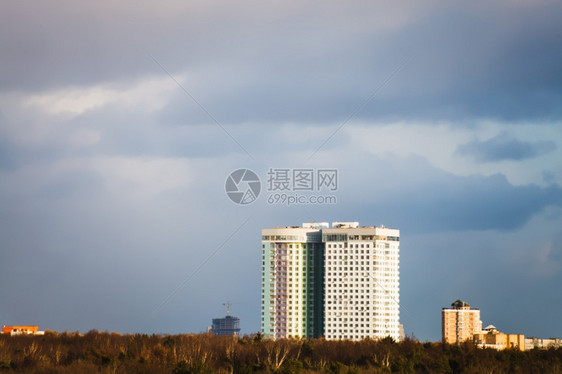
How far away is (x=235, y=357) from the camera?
59312mm

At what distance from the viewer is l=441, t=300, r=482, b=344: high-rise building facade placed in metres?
150

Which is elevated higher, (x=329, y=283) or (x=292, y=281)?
(x=292, y=281)

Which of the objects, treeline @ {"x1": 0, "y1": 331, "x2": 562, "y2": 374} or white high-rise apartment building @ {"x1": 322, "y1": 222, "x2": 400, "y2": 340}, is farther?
white high-rise apartment building @ {"x1": 322, "y1": 222, "x2": 400, "y2": 340}

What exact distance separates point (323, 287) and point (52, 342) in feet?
197

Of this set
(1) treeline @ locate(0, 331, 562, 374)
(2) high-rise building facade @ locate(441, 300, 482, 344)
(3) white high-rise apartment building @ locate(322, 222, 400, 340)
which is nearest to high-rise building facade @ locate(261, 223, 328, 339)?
(3) white high-rise apartment building @ locate(322, 222, 400, 340)

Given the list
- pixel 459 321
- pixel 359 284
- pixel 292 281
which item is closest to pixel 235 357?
pixel 292 281

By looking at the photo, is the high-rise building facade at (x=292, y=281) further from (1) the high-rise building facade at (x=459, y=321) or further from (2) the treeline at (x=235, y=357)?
(2) the treeline at (x=235, y=357)

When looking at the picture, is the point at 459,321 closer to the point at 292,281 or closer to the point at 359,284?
the point at 359,284

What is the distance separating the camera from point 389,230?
127 metres

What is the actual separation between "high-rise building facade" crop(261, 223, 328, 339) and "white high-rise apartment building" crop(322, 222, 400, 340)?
208 cm

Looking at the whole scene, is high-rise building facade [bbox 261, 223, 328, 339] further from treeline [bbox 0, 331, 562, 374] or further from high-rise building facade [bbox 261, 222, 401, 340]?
treeline [bbox 0, 331, 562, 374]

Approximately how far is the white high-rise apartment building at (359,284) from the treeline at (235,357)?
1879 inches

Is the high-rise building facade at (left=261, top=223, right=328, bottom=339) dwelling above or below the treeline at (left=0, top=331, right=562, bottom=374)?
above

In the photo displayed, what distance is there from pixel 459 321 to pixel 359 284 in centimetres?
3542
